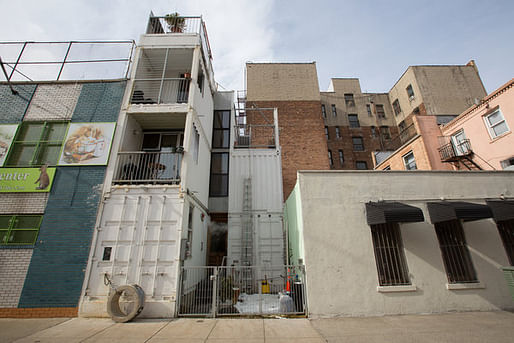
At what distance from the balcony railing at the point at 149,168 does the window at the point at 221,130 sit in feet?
15.9

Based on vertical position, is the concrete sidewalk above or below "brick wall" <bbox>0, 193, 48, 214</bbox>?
below

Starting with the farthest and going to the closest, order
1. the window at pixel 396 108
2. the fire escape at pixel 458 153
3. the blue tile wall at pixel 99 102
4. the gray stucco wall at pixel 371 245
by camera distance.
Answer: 1. the window at pixel 396 108
2. the fire escape at pixel 458 153
3. the blue tile wall at pixel 99 102
4. the gray stucco wall at pixel 371 245

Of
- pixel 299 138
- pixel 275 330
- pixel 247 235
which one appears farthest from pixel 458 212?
pixel 299 138

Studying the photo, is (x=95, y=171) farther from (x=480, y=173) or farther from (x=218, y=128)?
(x=480, y=173)

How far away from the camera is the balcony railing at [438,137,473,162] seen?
46.5 feet

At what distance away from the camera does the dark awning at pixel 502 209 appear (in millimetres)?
6867

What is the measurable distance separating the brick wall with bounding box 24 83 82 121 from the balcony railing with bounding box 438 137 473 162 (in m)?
21.7

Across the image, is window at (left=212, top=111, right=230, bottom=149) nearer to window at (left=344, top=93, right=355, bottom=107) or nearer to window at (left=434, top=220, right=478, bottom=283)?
window at (left=434, top=220, right=478, bottom=283)

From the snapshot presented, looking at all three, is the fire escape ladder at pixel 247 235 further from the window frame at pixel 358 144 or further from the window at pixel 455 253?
the window frame at pixel 358 144

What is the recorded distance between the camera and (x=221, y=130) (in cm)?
1406

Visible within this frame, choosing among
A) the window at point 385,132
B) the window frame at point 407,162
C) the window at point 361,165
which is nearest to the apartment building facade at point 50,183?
the window frame at point 407,162

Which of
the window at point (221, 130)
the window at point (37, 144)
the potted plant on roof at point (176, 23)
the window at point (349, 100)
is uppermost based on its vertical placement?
the window at point (349, 100)

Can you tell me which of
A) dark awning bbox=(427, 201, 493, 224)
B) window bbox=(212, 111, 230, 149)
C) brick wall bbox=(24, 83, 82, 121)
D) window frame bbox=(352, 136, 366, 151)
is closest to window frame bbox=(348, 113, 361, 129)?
window frame bbox=(352, 136, 366, 151)

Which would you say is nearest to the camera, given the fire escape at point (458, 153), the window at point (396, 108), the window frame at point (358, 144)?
the fire escape at point (458, 153)
